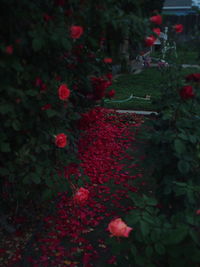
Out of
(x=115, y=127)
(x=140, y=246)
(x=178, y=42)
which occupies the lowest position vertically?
(x=115, y=127)

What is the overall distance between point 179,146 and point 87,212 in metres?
1.28

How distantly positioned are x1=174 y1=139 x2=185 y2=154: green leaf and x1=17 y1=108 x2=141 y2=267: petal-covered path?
0.69 m

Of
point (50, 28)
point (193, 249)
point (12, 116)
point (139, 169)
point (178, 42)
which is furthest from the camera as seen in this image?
point (139, 169)

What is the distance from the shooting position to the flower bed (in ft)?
7.56

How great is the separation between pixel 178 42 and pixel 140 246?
61.5 inches

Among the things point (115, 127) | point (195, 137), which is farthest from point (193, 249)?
point (115, 127)

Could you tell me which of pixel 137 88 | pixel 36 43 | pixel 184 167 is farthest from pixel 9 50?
pixel 137 88

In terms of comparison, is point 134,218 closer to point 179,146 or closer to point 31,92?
point 179,146

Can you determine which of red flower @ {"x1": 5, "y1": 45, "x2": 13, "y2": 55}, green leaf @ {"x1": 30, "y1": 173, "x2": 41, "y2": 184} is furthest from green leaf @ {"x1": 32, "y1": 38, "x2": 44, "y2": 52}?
green leaf @ {"x1": 30, "y1": 173, "x2": 41, "y2": 184}

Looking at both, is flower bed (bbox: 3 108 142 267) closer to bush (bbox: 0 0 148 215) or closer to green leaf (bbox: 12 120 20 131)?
bush (bbox: 0 0 148 215)

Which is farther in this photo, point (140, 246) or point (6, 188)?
point (6, 188)

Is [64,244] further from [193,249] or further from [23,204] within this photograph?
[193,249]

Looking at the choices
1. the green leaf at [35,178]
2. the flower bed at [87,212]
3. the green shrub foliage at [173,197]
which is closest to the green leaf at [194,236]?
the green shrub foliage at [173,197]

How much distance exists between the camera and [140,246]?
1614 mm
